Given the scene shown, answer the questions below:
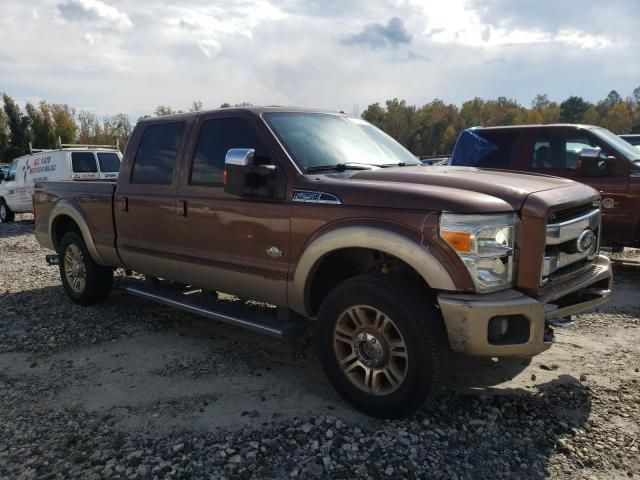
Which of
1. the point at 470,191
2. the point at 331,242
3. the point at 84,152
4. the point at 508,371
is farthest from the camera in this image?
the point at 84,152

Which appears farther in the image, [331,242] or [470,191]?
[331,242]

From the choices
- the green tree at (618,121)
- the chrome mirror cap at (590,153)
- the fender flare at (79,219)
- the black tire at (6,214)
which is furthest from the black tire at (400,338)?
the green tree at (618,121)

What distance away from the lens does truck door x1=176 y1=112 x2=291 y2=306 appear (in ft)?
13.2

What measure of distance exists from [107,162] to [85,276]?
930cm

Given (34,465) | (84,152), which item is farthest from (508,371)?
(84,152)

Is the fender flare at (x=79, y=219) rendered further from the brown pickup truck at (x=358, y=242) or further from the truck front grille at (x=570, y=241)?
the truck front grille at (x=570, y=241)

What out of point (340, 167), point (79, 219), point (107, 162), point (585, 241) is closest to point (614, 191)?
point (585, 241)

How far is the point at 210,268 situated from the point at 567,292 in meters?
2.71

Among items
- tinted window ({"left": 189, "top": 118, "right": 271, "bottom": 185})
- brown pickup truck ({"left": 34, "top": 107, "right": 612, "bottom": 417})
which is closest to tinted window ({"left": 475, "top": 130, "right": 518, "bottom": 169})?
brown pickup truck ({"left": 34, "top": 107, "right": 612, "bottom": 417})

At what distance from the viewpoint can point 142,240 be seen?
521cm

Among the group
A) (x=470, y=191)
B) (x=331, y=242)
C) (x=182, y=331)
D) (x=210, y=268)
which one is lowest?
(x=182, y=331)

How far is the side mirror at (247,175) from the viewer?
3.79 meters

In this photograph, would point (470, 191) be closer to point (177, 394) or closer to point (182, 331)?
point (177, 394)

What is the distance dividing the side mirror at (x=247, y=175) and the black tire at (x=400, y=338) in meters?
0.94
